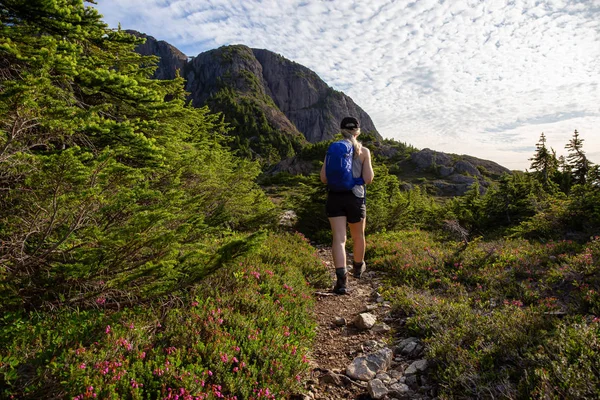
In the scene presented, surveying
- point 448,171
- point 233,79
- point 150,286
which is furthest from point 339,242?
point 233,79

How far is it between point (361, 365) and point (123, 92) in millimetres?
4286

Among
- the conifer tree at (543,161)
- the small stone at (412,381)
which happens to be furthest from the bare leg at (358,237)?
the conifer tree at (543,161)

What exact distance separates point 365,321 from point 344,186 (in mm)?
2209

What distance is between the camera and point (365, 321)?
14.3 feet

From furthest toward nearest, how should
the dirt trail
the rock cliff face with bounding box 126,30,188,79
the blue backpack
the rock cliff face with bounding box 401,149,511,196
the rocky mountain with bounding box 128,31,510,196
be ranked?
the rock cliff face with bounding box 126,30,188,79 → the rocky mountain with bounding box 128,31,510,196 → the rock cliff face with bounding box 401,149,511,196 → the blue backpack → the dirt trail

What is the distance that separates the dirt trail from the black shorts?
4.72 ft

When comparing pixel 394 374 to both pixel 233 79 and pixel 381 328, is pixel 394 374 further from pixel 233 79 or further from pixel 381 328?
pixel 233 79

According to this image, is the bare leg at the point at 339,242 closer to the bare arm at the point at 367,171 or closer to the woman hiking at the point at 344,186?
the woman hiking at the point at 344,186

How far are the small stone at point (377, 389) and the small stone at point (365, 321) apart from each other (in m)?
1.28

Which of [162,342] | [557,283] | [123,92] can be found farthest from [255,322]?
[557,283]

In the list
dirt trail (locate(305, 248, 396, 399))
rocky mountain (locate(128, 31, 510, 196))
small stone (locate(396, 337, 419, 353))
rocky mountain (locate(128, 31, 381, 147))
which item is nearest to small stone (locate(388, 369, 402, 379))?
dirt trail (locate(305, 248, 396, 399))

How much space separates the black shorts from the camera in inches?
212

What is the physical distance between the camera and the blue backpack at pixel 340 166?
→ 5301 mm

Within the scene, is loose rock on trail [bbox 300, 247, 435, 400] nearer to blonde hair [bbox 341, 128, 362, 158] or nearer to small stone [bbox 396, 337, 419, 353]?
small stone [bbox 396, 337, 419, 353]
